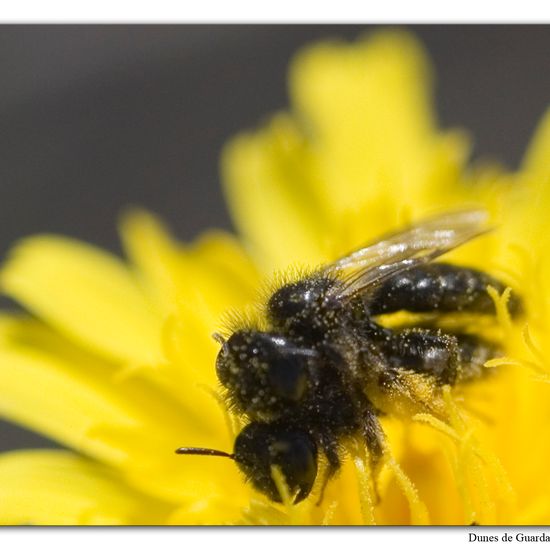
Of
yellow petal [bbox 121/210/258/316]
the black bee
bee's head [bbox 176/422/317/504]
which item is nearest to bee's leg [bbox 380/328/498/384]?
the black bee

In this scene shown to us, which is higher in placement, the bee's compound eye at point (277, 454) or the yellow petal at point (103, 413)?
the yellow petal at point (103, 413)

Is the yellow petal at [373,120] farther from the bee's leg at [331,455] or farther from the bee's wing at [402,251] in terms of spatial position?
the bee's leg at [331,455]

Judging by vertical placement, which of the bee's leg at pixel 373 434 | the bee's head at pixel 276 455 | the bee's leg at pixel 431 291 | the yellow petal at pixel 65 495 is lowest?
the bee's head at pixel 276 455

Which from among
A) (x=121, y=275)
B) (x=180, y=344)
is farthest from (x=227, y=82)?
(x=180, y=344)

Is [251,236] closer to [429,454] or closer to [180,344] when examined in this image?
[180,344]

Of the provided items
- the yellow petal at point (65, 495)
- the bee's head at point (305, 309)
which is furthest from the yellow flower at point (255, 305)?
the bee's head at point (305, 309)

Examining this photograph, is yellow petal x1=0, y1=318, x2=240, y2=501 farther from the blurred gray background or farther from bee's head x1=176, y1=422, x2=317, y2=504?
the blurred gray background
